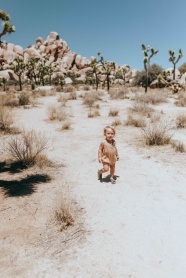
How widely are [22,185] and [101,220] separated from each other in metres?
2.01

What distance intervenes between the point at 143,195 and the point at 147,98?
44.7 ft

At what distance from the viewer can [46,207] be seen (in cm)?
428

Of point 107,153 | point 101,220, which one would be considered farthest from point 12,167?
point 101,220

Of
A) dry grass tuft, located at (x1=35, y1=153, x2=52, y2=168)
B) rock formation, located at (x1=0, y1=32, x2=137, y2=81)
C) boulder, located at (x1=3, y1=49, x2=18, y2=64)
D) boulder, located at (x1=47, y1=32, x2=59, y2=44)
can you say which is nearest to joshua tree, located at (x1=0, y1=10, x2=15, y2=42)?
dry grass tuft, located at (x1=35, y1=153, x2=52, y2=168)

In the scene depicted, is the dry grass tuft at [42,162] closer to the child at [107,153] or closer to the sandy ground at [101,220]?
the sandy ground at [101,220]

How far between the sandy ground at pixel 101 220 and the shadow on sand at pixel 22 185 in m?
0.02

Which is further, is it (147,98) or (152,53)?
(152,53)

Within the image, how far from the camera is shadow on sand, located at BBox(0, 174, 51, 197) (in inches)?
188

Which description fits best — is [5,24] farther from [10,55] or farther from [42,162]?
[10,55]

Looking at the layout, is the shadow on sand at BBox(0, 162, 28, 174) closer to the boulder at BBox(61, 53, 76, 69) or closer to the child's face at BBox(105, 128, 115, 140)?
the child's face at BBox(105, 128, 115, 140)

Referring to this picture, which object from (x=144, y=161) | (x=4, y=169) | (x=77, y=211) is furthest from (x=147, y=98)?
(x=77, y=211)

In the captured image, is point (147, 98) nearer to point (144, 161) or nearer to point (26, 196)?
point (144, 161)

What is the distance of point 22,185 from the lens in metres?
5.10

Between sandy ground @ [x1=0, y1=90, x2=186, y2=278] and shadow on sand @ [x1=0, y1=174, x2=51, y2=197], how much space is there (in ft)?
0.07
